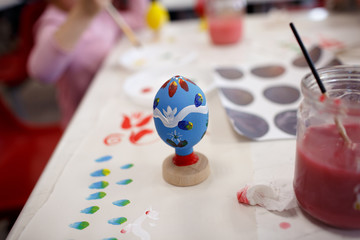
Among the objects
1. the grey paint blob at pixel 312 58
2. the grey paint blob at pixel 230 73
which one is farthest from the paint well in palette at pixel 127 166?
the grey paint blob at pixel 312 58

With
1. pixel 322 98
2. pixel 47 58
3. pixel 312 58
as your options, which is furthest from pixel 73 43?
pixel 322 98

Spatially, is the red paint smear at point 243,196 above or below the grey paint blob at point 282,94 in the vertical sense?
above

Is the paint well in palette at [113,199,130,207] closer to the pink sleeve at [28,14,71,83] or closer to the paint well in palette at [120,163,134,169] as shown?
the paint well in palette at [120,163,134,169]

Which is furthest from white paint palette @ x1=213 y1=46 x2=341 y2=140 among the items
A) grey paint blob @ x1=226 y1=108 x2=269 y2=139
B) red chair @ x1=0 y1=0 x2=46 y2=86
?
red chair @ x1=0 y1=0 x2=46 y2=86

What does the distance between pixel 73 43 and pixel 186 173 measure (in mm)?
643

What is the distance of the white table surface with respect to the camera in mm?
441

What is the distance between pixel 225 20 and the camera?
3.47ft

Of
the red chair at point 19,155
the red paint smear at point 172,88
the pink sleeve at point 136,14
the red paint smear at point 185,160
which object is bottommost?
the red chair at point 19,155

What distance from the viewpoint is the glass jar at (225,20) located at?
1045 millimetres

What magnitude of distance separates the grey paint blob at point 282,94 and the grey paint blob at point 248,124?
0.09m

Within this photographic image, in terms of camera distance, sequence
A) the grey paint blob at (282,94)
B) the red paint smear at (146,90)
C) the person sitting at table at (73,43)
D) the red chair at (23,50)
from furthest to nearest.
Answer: the red chair at (23,50)
the person sitting at table at (73,43)
the red paint smear at (146,90)
the grey paint blob at (282,94)

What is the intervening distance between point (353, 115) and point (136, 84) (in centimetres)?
56

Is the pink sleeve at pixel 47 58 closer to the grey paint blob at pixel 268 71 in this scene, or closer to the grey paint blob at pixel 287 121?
the grey paint blob at pixel 268 71

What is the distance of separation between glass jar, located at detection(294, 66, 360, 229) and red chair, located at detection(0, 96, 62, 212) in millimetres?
709
